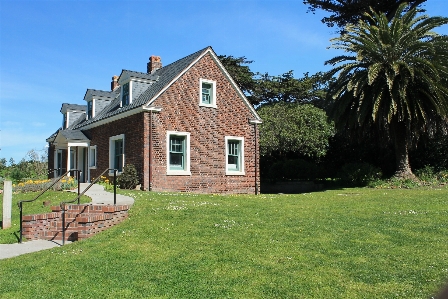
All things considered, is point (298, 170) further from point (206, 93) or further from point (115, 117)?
point (115, 117)

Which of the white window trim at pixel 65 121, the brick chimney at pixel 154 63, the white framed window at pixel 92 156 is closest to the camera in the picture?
the white framed window at pixel 92 156

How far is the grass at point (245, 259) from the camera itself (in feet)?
18.3

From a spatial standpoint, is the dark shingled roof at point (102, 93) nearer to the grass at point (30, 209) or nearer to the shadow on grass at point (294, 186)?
the grass at point (30, 209)

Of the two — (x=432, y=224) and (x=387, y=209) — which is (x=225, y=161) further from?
(x=432, y=224)

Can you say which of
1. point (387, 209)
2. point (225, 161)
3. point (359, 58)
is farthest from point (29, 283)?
point (359, 58)

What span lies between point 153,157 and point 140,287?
45.0 ft

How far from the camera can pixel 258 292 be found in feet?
17.7

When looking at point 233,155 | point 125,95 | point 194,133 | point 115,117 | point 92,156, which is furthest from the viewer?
point 92,156

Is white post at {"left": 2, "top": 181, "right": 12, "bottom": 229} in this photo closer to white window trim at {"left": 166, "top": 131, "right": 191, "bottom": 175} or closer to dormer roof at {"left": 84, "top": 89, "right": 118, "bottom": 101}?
white window trim at {"left": 166, "top": 131, "right": 191, "bottom": 175}

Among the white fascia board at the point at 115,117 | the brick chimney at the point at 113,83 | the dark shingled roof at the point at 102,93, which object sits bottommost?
the white fascia board at the point at 115,117

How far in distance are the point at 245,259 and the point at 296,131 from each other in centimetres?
2239

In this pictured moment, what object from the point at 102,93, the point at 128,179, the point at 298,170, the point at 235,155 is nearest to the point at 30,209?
the point at 128,179

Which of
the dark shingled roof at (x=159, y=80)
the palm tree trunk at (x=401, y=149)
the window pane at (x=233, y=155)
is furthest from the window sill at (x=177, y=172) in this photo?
the palm tree trunk at (x=401, y=149)

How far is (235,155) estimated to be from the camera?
22656mm
